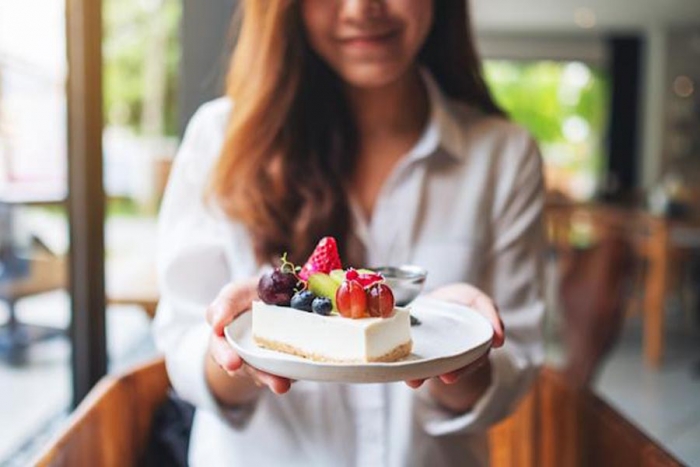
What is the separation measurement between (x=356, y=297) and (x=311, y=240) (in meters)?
0.15

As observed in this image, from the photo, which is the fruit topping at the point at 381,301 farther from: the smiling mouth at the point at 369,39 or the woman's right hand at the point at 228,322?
the smiling mouth at the point at 369,39

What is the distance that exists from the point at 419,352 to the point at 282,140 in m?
0.34

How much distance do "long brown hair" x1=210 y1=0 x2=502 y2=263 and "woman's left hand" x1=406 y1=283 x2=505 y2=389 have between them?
13cm

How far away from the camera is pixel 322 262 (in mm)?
520

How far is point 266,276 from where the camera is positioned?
53cm

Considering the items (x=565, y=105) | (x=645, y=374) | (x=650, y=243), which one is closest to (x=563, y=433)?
(x=645, y=374)

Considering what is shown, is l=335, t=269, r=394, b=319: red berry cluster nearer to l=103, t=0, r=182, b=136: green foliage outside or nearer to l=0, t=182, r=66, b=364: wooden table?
l=0, t=182, r=66, b=364: wooden table

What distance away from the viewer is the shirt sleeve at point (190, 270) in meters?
0.70

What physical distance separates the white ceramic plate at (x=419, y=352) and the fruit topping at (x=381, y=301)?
25 mm

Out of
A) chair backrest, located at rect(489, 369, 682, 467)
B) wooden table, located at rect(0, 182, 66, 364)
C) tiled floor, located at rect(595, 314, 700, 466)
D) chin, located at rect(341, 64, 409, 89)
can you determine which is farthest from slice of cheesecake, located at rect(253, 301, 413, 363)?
tiled floor, located at rect(595, 314, 700, 466)

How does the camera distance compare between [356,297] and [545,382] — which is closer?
[356,297]

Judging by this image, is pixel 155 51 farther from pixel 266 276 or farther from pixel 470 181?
pixel 266 276

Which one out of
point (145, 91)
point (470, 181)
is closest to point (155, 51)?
point (145, 91)

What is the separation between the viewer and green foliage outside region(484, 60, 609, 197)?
6738mm
